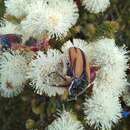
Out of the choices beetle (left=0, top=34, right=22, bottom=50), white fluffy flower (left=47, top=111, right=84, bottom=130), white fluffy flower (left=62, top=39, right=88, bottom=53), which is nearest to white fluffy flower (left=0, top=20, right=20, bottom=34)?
beetle (left=0, top=34, right=22, bottom=50)

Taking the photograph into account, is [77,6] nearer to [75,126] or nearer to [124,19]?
[124,19]

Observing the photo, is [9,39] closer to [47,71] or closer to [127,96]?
[47,71]

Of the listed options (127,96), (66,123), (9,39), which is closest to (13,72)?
(9,39)

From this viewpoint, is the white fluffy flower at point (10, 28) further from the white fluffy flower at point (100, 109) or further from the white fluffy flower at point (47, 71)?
the white fluffy flower at point (100, 109)

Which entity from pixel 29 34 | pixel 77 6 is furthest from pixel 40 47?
pixel 77 6

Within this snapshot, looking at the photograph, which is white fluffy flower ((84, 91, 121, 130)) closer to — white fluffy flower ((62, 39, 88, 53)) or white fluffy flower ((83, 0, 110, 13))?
white fluffy flower ((62, 39, 88, 53))

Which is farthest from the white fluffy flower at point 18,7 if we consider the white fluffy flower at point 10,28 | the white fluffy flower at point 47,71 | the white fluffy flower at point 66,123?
the white fluffy flower at point 66,123
